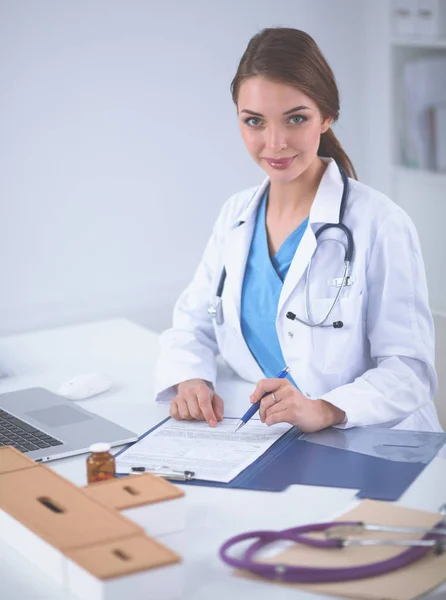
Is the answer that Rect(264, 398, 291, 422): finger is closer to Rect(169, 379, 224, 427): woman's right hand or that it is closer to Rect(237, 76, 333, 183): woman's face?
Rect(169, 379, 224, 427): woman's right hand

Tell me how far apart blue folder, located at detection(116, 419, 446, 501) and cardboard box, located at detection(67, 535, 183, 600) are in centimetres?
36

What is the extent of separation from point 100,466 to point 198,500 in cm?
17

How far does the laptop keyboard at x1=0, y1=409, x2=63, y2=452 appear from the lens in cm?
176

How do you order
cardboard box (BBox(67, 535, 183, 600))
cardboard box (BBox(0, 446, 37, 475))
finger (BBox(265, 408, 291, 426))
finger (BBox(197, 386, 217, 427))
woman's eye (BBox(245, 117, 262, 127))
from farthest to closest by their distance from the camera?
woman's eye (BBox(245, 117, 262, 127)) → finger (BBox(197, 386, 217, 427)) → finger (BBox(265, 408, 291, 426)) → cardboard box (BBox(0, 446, 37, 475)) → cardboard box (BBox(67, 535, 183, 600))

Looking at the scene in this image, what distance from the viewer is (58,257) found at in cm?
323

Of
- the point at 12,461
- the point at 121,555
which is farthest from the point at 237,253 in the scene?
the point at 121,555

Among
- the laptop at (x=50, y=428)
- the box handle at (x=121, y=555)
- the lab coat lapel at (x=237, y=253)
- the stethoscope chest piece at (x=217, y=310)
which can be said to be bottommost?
the laptop at (x=50, y=428)

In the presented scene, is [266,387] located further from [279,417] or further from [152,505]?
[152,505]

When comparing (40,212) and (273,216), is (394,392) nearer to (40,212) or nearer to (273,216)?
(273,216)

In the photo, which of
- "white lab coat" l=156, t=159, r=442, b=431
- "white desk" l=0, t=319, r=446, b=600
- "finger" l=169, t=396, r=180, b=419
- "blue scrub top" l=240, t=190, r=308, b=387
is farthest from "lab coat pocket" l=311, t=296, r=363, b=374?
"finger" l=169, t=396, r=180, b=419

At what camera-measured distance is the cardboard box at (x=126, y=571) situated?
117 centimetres

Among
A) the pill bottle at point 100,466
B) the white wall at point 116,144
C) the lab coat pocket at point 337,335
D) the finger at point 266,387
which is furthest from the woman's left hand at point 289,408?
the white wall at point 116,144

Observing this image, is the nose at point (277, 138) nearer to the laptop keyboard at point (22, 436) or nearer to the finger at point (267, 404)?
the finger at point (267, 404)

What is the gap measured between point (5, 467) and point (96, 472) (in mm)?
147
